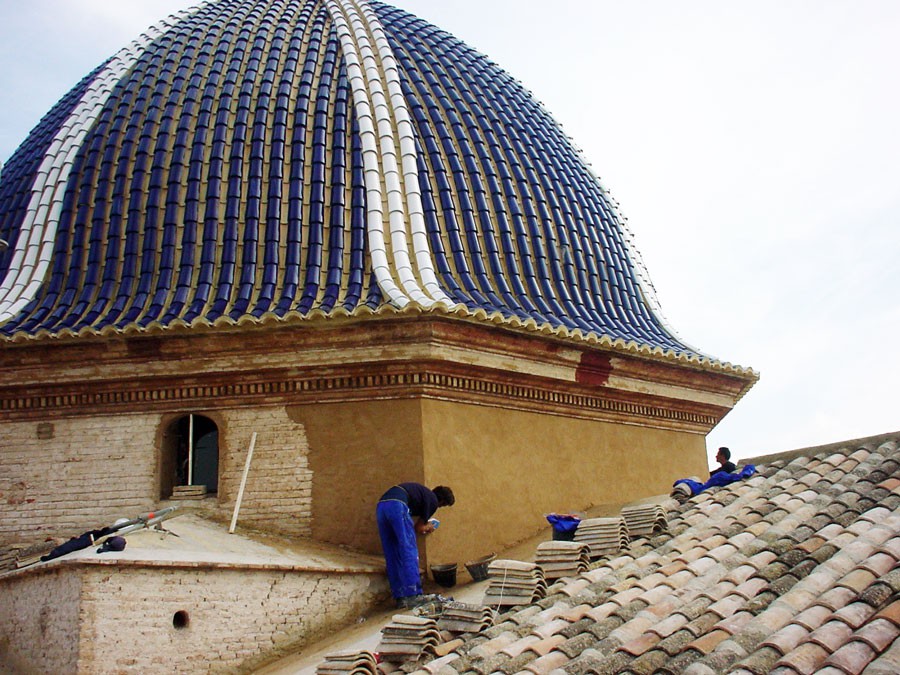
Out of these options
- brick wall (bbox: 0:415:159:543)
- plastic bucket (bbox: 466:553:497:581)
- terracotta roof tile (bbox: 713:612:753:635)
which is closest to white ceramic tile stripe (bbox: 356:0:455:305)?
plastic bucket (bbox: 466:553:497:581)

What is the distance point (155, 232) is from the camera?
1120 cm

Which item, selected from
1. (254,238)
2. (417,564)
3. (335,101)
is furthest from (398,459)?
(335,101)

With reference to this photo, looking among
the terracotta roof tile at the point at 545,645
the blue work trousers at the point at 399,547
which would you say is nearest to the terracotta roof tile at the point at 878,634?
the terracotta roof tile at the point at 545,645

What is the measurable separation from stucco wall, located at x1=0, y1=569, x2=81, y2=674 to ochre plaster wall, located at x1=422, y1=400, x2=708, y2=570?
9.92ft

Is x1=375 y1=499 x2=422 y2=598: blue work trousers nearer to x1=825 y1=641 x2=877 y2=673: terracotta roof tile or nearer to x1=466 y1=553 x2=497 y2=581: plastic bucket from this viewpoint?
x1=466 y1=553 x2=497 y2=581: plastic bucket

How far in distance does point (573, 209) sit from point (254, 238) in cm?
Result: 382

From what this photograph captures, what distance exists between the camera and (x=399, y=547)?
9.13 m

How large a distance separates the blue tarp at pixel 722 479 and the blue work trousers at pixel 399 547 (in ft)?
7.85

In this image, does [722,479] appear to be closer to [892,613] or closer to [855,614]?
[855,614]

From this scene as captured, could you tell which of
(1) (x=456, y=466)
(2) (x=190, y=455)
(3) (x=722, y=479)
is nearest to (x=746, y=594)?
(3) (x=722, y=479)

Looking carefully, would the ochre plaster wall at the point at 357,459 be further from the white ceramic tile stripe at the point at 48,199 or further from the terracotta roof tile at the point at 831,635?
the terracotta roof tile at the point at 831,635

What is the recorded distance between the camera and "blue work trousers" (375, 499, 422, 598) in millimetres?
9133

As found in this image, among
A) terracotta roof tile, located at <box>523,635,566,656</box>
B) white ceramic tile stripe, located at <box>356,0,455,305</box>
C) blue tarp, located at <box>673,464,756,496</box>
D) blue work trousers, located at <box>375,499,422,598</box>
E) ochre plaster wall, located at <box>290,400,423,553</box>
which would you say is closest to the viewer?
terracotta roof tile, located at <box>523,635,566,656</box>

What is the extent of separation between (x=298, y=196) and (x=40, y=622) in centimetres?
481
